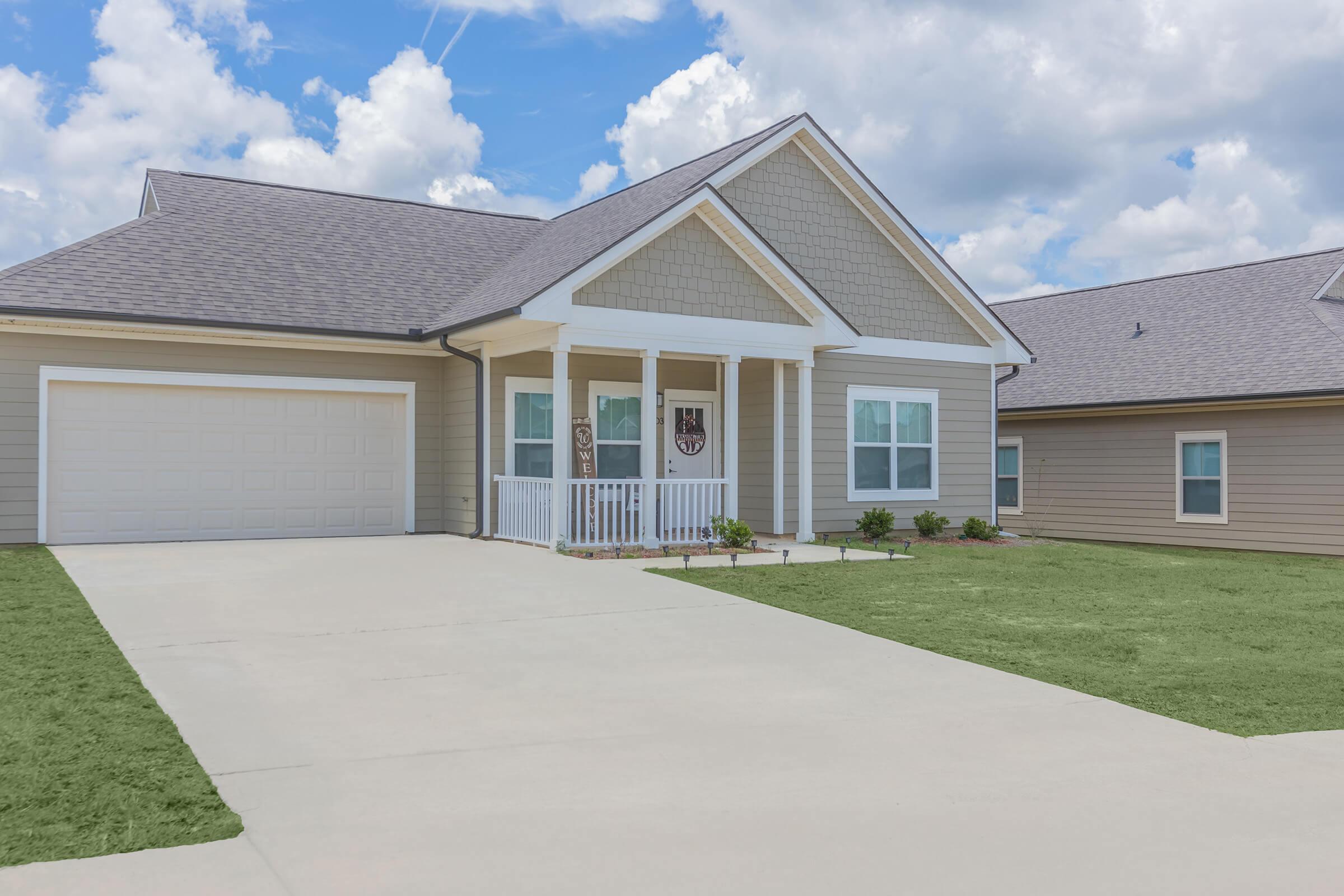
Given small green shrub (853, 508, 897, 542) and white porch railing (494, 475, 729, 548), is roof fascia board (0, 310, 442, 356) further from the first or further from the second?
small green shrub (853, 508, 897, 542)

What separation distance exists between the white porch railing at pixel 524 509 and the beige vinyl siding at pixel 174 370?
0.81 meters

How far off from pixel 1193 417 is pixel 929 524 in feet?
18.7

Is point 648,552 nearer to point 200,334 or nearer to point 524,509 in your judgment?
point 524,509

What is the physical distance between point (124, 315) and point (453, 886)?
11.9 metres

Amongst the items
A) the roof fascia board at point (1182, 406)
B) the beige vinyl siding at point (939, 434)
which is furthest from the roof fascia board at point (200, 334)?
the roof fascia board at point (1182, 406)

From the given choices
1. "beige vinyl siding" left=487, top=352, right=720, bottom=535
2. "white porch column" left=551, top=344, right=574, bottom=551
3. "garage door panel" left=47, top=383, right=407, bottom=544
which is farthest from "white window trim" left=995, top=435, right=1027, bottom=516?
"garage door panel" left=47, top=383, right=407, bottom=544

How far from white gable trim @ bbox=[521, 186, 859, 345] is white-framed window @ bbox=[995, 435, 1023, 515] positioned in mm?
7785

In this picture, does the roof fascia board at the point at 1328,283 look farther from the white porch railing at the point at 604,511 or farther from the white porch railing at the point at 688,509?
the white porch railing at the point at 688,509

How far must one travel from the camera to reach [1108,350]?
21.0 meters

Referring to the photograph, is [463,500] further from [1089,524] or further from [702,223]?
[1089,524]

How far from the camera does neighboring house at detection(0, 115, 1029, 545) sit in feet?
44.1

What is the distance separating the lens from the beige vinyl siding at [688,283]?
13.3 m

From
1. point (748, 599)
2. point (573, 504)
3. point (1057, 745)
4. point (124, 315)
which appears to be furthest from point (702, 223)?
point (1057, 745)

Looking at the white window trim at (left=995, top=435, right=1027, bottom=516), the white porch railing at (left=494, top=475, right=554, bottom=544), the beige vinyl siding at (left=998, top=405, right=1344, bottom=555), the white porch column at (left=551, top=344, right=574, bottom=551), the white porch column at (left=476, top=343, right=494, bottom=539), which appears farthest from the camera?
the white window trim at (left=995, top=435, right=1027, bottom=516)
